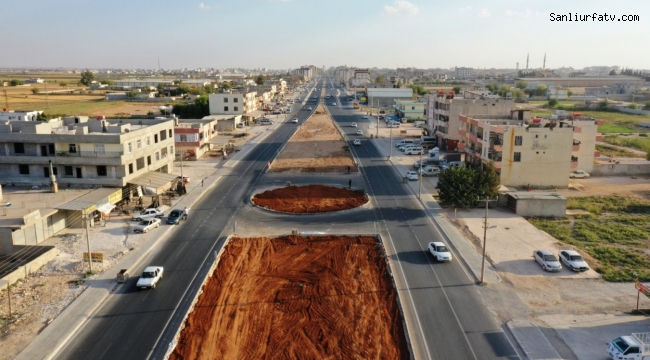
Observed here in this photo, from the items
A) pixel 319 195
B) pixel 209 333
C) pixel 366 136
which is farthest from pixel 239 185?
pixel 366 136

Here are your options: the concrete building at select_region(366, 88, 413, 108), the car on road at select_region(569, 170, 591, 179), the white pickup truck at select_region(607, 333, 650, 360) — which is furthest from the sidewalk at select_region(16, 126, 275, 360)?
the concrete building at select_region(366, 88, 413, 108)

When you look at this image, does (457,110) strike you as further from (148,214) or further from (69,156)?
(69,156)

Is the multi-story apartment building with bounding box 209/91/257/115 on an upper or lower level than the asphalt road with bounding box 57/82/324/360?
upper

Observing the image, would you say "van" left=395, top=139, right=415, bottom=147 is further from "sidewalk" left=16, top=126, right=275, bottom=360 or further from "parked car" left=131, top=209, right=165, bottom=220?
"parked car" left=131, top=209, right=165, bottom=220

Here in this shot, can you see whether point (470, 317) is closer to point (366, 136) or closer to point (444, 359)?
point (444, 359)

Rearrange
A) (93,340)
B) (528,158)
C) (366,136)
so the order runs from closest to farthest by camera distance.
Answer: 1. (93,340)
2. (528,158)
3. (366,136)
